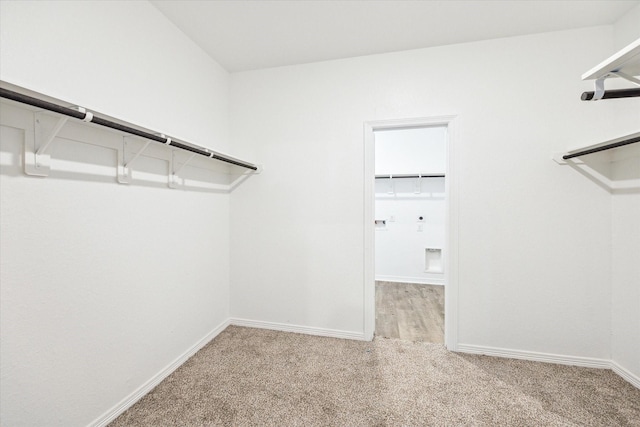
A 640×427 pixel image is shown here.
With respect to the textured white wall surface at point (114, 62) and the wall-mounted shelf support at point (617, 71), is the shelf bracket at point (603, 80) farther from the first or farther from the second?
the textured white wall surface at point (114, 62)

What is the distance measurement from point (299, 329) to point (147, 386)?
1.19 m

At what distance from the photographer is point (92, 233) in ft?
4.40

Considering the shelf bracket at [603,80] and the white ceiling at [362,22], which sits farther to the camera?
the white ceiling at [362,22]

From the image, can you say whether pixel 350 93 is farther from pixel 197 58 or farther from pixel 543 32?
pixel 543 32

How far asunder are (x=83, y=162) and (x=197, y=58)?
133 cm

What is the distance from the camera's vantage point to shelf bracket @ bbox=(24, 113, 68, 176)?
108 centimetres

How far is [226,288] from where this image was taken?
2545mm

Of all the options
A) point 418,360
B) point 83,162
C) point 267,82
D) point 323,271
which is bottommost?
point 418,360

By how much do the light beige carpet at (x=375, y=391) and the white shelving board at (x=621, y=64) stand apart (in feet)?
5.59

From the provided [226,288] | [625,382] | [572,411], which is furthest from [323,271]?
[625,382]

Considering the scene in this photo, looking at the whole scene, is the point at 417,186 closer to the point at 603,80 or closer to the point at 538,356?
the point at 538,356

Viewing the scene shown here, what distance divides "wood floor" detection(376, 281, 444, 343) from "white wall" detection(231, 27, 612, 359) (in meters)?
0.41

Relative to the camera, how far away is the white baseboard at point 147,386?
1.40 metres

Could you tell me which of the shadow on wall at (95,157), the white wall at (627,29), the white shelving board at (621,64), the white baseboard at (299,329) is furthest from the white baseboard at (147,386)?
the white wall at (627,29)
